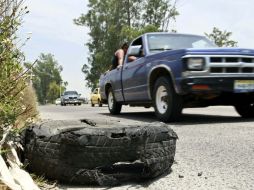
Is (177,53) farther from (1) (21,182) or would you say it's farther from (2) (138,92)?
(1) (21,182)

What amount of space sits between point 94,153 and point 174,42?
599 centimetres

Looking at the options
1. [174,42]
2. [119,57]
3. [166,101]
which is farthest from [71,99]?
[166,101]

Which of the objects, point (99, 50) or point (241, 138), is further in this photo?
point (99, 50)

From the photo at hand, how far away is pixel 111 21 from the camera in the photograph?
157 ft

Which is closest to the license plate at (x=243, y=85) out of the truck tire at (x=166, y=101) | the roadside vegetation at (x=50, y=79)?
the truck tire at (x=166, y=101)

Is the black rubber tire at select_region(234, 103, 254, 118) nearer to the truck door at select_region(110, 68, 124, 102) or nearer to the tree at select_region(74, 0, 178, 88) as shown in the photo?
the truck door at select_region(110, 68, 124, 102)

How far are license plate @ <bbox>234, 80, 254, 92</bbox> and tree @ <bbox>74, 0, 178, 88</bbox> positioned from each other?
1279 inches

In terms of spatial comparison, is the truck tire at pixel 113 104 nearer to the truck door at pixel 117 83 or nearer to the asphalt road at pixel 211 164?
the truck door at pixel 117 83

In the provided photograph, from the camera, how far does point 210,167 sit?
3568 millimetres

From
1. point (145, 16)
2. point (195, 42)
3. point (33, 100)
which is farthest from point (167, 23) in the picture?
point (33, 100)

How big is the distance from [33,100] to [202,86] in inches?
110

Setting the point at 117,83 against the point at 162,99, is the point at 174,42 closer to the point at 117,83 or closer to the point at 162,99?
the point at 162,99

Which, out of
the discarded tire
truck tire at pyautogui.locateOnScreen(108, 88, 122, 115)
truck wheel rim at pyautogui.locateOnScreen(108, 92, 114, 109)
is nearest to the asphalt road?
the discarded tire

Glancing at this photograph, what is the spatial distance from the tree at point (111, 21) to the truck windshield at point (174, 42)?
30.7 meters
